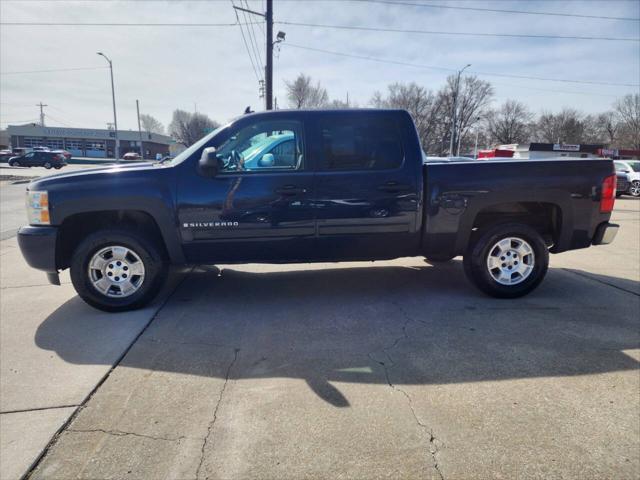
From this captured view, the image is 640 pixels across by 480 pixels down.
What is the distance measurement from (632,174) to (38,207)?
77.6ft

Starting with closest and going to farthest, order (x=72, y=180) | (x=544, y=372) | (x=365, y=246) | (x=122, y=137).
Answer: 1. (x=544, y=372)
2. (x=72, y=180)
3. (x=365, y=246)
4. (x=122, y=137)

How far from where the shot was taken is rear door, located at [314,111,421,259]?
4203 millimetres

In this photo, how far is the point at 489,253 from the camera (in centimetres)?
450

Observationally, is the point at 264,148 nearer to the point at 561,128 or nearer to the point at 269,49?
the point at 269,49

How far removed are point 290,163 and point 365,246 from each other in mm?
1171

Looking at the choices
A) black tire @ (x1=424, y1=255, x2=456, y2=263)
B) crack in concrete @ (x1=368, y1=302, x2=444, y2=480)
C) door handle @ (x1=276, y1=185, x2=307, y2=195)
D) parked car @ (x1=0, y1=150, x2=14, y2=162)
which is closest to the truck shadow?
crack in concrete @ (x1=368, y1=302, x2=444, y2=480)

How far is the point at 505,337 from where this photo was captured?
11.9 ft

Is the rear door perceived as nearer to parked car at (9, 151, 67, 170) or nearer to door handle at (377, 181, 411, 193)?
door handle at (377, 181, 411, 193)

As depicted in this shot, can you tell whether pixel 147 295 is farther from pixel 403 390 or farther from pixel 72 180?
pixel 403 390

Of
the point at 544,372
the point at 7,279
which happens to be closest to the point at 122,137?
the point at 7,279

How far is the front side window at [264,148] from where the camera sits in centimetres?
418

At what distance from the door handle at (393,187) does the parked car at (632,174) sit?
20155 mm

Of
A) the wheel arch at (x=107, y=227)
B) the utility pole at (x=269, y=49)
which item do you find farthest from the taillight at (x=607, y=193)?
the utility pole at (x=269, y=49)

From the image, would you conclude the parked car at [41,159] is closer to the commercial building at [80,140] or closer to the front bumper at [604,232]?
the commercial building at [80,140]
